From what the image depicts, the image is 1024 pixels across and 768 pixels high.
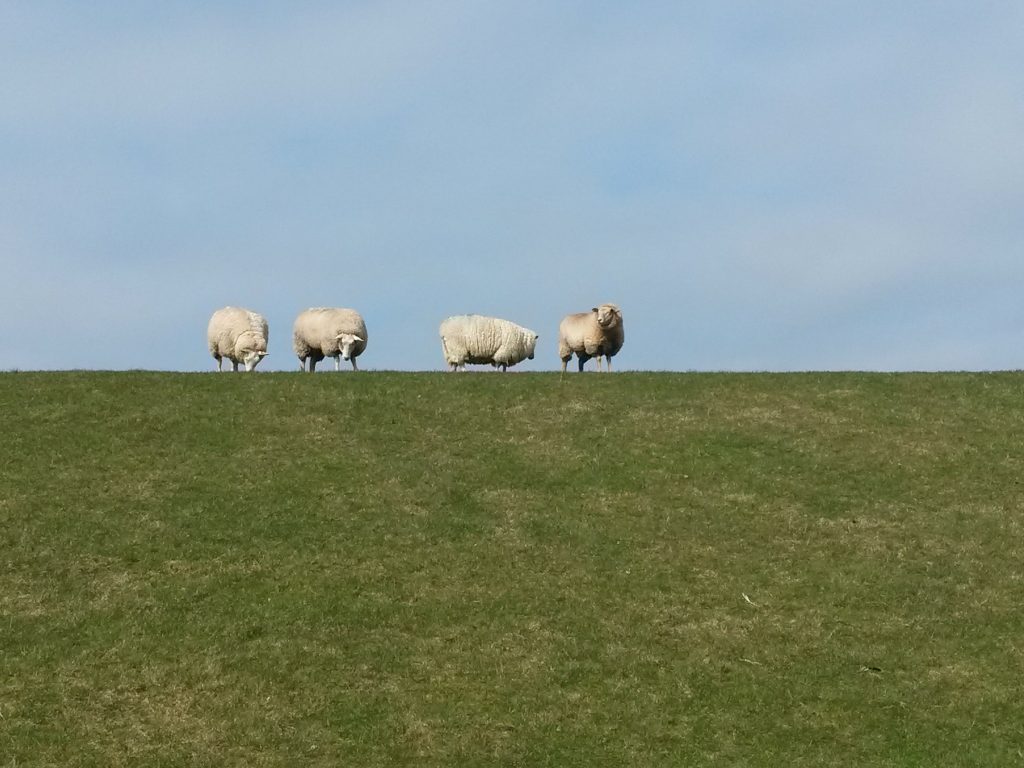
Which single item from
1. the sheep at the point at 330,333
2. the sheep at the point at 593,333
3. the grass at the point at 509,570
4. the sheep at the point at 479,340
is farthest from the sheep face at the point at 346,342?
the grass at the point at 509,570

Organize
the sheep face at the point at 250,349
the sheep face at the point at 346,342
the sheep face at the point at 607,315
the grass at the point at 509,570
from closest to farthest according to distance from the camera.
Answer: the grass at the point at 509,570 < the sheep face at the point at 607,315 < the sheep face at the point at 346,342 < the sheep face at the point at 250,349

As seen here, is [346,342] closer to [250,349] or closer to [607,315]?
[250,349]

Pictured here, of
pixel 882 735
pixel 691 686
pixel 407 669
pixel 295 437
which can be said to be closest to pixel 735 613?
pixel 691 686

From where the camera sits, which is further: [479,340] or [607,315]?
[479,340]

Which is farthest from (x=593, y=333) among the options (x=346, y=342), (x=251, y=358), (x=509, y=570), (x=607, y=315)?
(x=509, y=570)

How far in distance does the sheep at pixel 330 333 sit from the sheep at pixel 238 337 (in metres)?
1.35

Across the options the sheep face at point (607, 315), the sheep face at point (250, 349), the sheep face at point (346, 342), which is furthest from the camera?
the sheep face at point (250, 349)

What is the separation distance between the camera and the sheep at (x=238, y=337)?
46938 millimetres

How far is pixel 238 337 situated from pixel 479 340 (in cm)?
874

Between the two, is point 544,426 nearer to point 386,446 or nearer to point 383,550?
point 386,446

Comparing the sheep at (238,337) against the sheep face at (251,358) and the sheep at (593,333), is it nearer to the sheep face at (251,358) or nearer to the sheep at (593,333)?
the sheep face at (251,358)

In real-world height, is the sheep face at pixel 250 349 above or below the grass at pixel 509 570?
above

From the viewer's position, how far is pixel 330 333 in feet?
151

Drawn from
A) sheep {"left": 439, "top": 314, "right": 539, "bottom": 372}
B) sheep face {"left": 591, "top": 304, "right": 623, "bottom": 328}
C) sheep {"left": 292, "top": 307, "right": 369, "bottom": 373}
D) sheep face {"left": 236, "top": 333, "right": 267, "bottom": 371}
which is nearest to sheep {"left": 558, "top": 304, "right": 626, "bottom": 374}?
sheep face {"left": 591, "top": 304, "right": 623, "bottom": 328}
